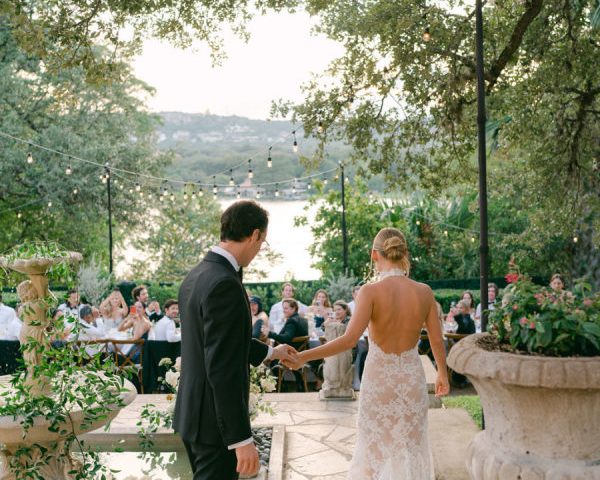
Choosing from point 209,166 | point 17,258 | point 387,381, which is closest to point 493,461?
point 387,381

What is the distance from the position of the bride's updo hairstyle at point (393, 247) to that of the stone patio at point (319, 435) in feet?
4.96

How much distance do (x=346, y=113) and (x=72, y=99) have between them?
3467 millimetres

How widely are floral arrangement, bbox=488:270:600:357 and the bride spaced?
66cm

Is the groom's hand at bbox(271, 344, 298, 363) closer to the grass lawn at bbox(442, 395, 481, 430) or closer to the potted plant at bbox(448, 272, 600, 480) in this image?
the potted plant at bbox(448, 272, 600, 480)

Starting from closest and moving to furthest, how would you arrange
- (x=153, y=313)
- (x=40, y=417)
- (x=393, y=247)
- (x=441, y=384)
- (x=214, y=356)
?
(x=214, y=356) < (x=393, y=247) < (x=441, y=384) < (x=40, y=417) < (x=153, y=313)

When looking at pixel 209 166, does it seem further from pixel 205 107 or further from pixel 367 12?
pixel 367 12

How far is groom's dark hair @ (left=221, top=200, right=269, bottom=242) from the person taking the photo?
10.0 ft

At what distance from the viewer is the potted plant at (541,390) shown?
314 cm

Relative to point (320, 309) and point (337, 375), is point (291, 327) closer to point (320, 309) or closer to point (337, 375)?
point (337, 375)

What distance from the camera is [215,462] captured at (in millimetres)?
3006

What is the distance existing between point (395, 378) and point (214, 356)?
6.12ft

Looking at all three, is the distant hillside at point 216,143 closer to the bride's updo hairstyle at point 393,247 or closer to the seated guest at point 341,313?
the seated guest at point 341,313

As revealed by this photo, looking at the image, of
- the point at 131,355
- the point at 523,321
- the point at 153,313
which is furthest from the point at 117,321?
the point at 523,321

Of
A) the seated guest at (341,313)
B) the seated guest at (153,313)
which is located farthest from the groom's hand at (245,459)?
the seated guest at (153,313)
